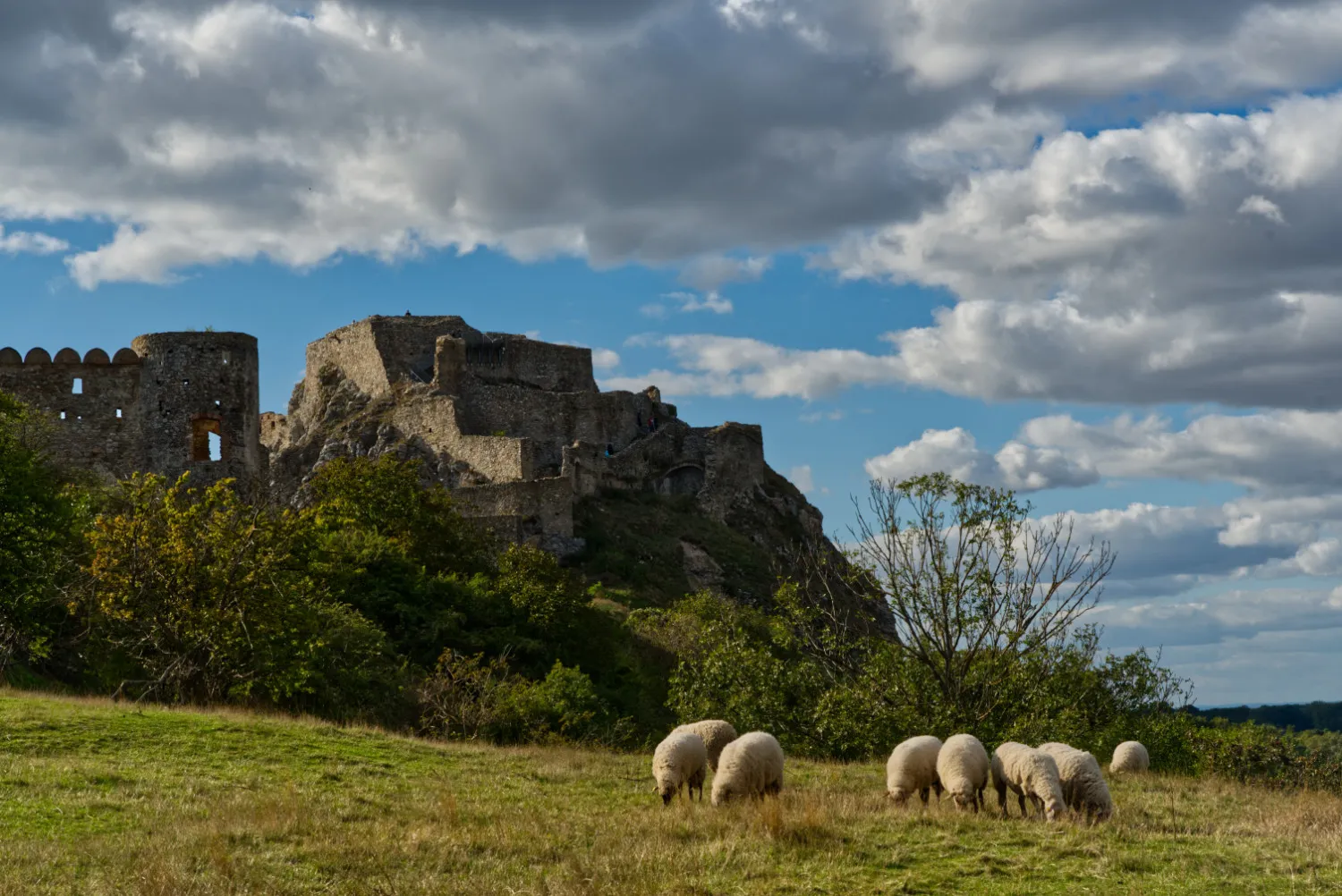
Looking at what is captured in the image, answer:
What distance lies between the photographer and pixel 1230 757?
1335 inches

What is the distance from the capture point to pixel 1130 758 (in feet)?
80.1

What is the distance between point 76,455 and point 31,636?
52.2 feet

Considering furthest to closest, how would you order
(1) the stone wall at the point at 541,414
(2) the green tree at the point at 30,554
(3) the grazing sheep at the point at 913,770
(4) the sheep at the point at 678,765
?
(1) the stone wall at the point at 541,414 → (2) the green tree at the point at 30,554 → (3) the grazing sheep at the point at 913,770 → (4) the sheep at the point at 678,765

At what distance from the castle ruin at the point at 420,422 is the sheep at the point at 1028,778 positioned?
3065cm

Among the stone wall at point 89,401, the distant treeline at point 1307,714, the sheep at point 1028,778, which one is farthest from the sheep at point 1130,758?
the distant treeline at point 1307,714

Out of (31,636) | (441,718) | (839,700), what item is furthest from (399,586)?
(839,700)

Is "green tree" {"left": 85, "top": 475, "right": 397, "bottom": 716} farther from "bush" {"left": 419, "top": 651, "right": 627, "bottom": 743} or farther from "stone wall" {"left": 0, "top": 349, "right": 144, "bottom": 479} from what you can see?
"stone wall" {"left": 0, "top": 349, "right": 144, "bottom": 479}

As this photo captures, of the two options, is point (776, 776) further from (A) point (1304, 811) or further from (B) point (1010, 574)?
(B) point (1010, 574)

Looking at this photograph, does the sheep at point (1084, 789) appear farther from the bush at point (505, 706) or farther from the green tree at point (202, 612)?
the green tree at point (202, 612)

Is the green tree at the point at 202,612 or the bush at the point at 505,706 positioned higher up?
the green tree at the point at 202,612

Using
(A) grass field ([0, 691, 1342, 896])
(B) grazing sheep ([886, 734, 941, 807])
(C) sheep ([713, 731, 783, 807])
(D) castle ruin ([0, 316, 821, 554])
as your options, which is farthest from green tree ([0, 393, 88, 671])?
(B) grazing sheep ([886, 734, 941, 807])

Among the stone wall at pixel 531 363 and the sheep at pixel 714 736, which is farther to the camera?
the stone wall at pixel 531 363

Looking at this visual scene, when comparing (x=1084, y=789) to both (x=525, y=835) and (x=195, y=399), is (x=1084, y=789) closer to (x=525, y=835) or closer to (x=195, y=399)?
(x=525, y=835)

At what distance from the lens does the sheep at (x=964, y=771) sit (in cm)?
1708
